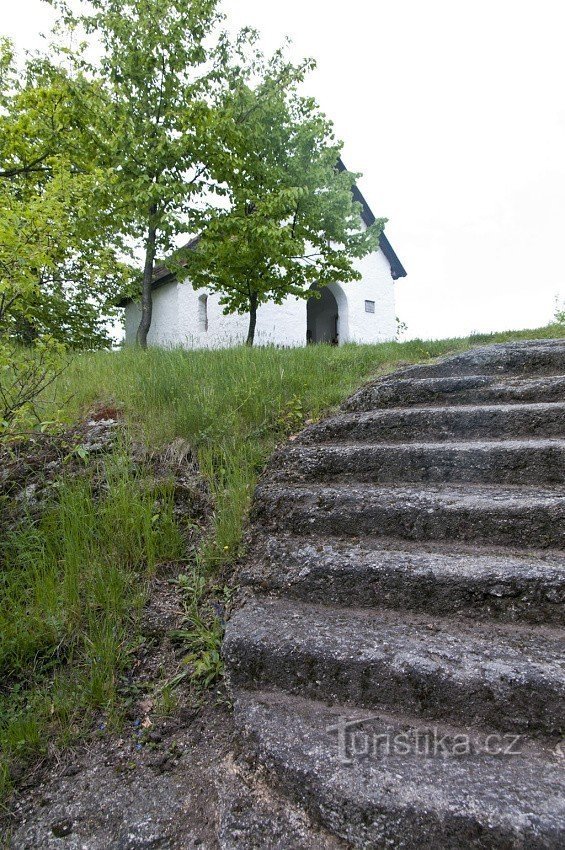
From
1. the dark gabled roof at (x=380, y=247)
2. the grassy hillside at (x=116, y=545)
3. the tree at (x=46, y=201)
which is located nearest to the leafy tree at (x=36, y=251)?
the tree at (x=46, y=201)

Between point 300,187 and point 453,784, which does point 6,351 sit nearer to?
point 453,784

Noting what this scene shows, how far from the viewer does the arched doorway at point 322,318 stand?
21.2 meters

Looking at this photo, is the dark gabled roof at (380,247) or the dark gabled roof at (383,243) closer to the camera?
the dark gabled roof at (380,247)

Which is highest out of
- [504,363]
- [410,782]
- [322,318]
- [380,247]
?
[380,247]

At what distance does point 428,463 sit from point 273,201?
8.57 m

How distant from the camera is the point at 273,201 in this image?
988 cm

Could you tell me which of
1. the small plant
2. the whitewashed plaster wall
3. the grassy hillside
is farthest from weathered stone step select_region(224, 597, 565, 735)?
the whitewashed plaster wall

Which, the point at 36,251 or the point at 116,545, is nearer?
the point at 36,251

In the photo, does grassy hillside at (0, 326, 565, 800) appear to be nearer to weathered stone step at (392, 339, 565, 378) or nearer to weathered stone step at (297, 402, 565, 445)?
weathered stone step at (297, 402, 565, 445)

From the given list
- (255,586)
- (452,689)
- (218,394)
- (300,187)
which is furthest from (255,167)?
(452,689)

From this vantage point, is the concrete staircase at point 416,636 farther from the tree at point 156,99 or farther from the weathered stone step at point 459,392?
the tree at point 156,99

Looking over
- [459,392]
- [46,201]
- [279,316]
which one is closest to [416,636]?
[459,392]

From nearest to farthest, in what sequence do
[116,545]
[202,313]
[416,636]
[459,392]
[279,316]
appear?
[416,636]
[116,545]
[459,392]
[279,316]
[202,313]

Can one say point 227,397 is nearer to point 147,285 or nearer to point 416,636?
point 416,636
